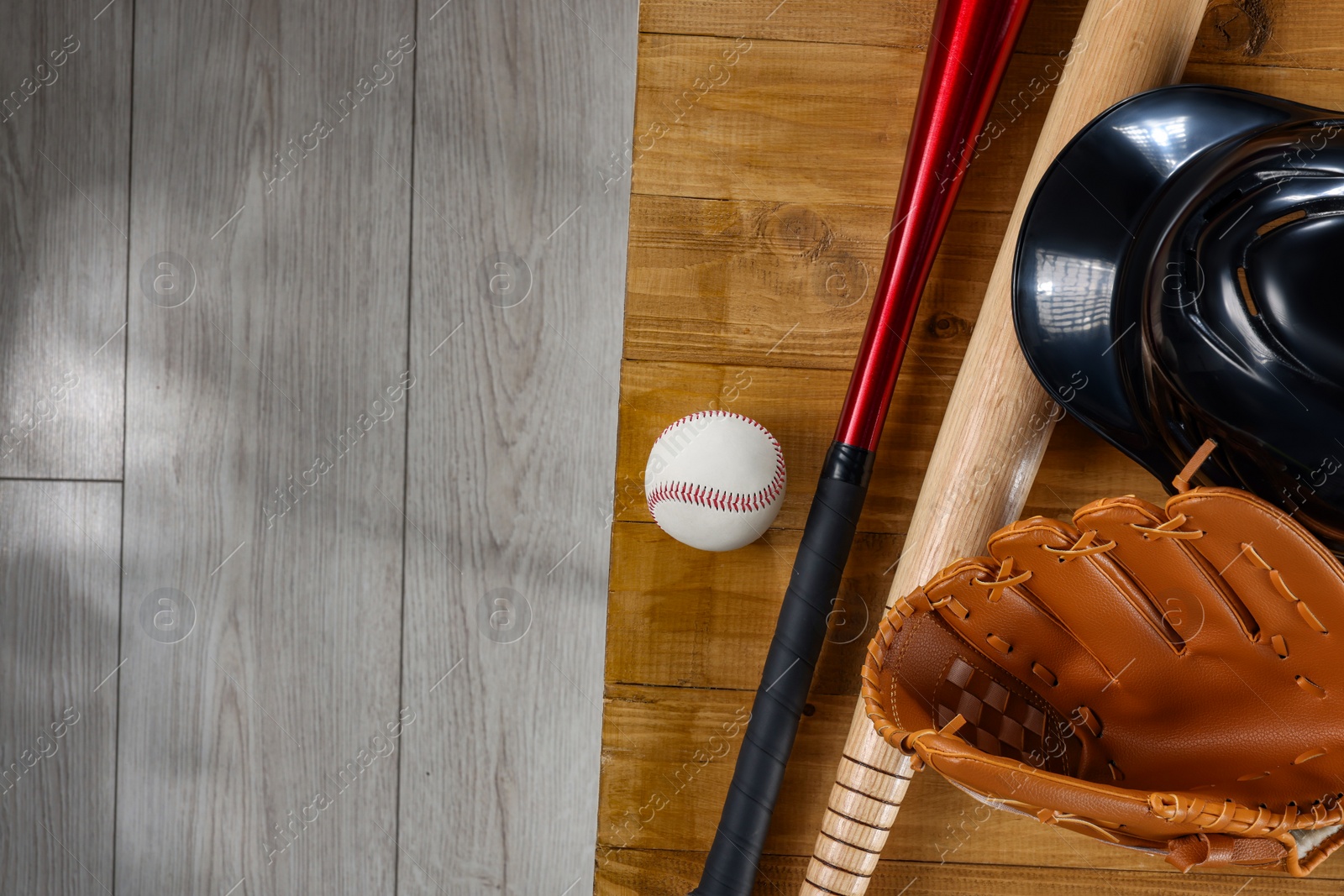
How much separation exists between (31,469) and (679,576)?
0.94 metres

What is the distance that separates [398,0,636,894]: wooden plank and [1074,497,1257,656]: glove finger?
63 centimetres

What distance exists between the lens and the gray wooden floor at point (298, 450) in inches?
43.6

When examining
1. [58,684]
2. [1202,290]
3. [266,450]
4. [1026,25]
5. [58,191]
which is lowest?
[58,684]

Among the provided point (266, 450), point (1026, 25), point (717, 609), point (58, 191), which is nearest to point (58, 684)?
point (266, 450)

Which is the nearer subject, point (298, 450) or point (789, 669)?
point (789, 669)

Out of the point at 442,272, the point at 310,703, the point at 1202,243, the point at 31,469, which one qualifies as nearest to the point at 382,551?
the point at 310,703

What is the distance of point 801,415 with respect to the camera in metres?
1.10

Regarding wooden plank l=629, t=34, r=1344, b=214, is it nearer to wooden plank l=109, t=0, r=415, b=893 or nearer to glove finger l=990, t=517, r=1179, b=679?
wooden plank l=109, t=0, r=415, b=893

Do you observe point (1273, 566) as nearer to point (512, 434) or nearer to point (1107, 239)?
point (1107, 239)

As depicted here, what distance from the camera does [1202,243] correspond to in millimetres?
846

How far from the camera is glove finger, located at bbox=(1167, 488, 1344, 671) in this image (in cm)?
66

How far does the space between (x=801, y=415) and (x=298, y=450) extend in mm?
713

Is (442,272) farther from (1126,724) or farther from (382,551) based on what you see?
(1126,724)

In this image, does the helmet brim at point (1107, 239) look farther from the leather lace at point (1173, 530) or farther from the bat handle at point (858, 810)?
the bat handle at point (858, 810)
